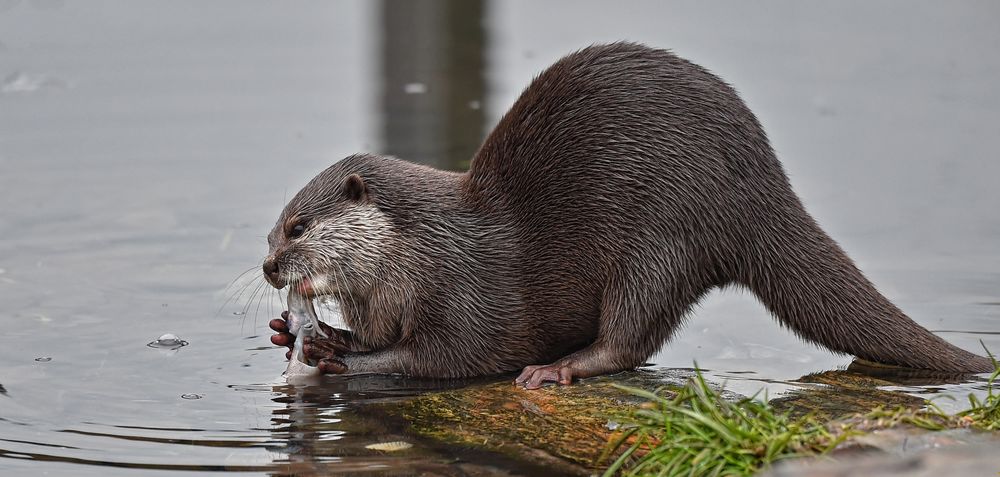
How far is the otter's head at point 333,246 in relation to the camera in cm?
430

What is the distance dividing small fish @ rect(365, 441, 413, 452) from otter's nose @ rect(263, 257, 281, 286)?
2.56ft

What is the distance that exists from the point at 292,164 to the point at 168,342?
7.62ft

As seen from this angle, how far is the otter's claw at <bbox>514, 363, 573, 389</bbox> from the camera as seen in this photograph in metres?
4.17

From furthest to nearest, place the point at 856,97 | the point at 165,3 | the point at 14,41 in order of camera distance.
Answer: the point at 165,3, the point at 14,41, the point at 856,97

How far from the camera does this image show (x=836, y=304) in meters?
4.14

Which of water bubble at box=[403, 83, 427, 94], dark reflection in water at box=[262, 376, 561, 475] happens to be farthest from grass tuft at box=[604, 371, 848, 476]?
water bubble at box=[403, 83, 427, 94]

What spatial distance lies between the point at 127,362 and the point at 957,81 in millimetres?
5517

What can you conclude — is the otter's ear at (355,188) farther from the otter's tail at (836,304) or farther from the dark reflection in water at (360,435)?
the otter's tail at (836,304)

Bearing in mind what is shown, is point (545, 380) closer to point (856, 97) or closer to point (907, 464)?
point (907, 464)

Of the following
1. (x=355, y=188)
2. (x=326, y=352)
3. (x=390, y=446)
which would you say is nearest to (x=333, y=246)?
(x=355, y=188)

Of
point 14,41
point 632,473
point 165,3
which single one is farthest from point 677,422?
point 165,3

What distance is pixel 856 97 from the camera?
809 cm

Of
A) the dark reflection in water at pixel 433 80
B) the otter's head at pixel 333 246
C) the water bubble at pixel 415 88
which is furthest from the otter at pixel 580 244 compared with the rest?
the water bubble at pixel 415 88

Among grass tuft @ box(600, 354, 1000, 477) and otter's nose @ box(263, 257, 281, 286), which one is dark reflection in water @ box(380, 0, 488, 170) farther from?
grass tuft @ box(600, 354, 1000, 477)
